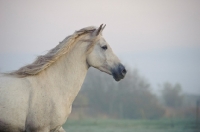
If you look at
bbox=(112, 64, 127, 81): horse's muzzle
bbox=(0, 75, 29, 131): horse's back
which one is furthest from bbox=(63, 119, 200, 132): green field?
bbox=(0, 75, 29, 131): horse's back

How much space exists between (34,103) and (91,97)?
15259mm

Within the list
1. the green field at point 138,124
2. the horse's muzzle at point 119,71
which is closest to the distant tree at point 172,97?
the green field at point 138,124

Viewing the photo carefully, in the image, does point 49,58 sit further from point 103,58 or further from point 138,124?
point 138,124

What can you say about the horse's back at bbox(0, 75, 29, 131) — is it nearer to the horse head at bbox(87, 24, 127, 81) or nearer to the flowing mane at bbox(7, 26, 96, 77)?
the flowing mane at bbox(7, 26, 96, 77)

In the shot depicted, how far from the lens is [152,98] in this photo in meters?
20.0

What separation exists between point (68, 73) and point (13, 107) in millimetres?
856

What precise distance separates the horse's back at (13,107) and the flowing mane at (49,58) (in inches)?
11.1

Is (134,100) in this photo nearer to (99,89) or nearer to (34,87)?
(99,89)

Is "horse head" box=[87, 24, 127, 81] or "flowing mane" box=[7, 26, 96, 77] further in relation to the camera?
"horse head" box=[87, 24, 127, 81]

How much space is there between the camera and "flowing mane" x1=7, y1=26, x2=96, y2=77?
5059 mm

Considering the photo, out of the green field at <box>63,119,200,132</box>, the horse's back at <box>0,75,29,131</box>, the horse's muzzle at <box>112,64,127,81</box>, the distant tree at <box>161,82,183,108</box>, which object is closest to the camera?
the horse's back at <box>0,75,29,131</box>

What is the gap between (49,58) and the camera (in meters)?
5.18

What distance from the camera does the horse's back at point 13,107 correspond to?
187 inches

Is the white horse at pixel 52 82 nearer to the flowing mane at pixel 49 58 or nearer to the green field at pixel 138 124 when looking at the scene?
the flowing mane at pixel 49 58
